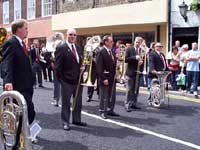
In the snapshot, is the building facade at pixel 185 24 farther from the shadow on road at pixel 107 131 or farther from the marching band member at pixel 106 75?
the shadow on road at pixel 107 131

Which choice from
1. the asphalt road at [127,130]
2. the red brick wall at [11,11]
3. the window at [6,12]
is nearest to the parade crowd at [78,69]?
the asphalt road at [127,130]

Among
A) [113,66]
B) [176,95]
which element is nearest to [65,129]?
[113,66]

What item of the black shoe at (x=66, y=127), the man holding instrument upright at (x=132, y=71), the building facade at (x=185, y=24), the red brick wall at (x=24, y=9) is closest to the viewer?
the black shoe at (x=66, y=127)

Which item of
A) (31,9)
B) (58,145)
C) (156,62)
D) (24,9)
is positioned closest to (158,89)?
(156,62)

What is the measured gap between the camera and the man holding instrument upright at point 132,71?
10.5 metres

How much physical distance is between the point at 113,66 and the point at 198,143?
3.00 meters

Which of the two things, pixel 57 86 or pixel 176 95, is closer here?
pixel 57 86

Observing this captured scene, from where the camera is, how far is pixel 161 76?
11008 mm

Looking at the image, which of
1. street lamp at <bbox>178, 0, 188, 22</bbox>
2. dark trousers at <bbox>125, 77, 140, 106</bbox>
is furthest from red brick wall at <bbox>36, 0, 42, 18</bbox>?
dark trousers at <bbox>125, 77, 140, 106</bbox>

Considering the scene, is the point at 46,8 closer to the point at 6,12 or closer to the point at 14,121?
the point at 6,12

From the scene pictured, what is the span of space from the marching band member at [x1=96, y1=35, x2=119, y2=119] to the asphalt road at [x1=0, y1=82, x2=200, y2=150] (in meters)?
0.40

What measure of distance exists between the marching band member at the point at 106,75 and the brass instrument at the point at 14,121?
3.75 metres

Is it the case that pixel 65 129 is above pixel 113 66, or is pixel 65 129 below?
below

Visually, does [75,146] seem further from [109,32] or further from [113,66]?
[109,32]
